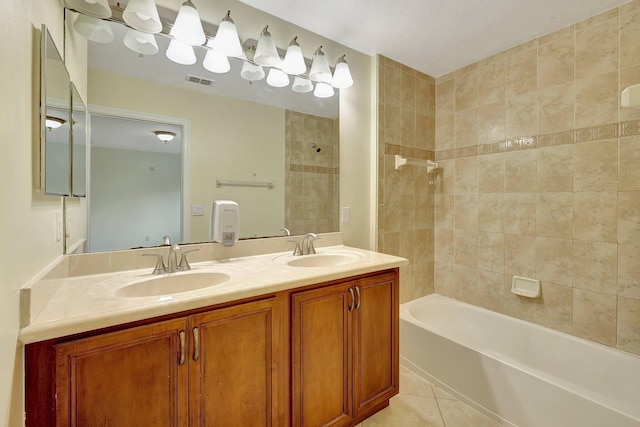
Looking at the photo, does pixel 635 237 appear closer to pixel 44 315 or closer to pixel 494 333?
pixel 494 333

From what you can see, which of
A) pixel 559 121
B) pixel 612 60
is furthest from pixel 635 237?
pixel 612 60

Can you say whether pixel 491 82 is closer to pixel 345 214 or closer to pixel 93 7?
pixel 345 214

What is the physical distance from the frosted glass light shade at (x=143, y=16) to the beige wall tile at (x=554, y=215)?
99.6 inches

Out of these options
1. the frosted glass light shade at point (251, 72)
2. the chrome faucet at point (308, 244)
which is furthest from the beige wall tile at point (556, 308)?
the frosted glass light shade at point (251, 72)

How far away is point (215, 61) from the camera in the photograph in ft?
Answer: 5.11

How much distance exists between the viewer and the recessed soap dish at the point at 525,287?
195cm

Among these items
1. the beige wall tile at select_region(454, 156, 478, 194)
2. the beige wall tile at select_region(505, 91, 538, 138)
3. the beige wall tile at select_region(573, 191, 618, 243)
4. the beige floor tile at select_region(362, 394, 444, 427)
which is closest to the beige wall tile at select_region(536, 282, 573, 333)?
the beige wall tile at select_region(573, 191, 618, 243)

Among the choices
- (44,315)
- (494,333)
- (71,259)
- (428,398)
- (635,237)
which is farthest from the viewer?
(494,333)

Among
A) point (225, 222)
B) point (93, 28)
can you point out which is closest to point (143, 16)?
point (93, 28)

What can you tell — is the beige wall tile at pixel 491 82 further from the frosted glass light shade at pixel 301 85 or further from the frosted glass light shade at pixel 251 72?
the frosted glass light shade at pixel 251 72

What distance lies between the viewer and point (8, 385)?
0.65 m

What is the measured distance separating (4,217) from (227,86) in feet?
4.12

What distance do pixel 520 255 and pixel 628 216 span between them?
24.3 inches

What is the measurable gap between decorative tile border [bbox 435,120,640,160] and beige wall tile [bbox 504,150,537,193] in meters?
0.05
